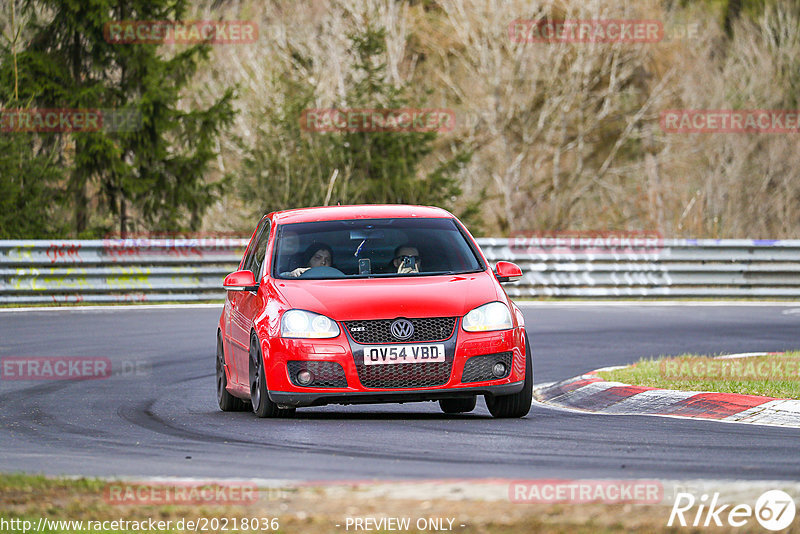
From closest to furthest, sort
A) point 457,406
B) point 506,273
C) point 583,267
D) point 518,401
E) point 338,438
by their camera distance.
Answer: point 338,438 < point 518,401 < point 506,273 < point 457,406 < point 583,267

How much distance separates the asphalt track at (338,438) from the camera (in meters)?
7.16

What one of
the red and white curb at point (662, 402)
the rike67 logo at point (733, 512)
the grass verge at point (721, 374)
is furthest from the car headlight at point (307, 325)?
the rike67 logo at point (733, 512)

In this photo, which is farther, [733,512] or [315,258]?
[315,258]

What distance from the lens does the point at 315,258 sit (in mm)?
10500

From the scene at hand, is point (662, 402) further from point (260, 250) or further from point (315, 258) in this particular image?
point (260, 250)

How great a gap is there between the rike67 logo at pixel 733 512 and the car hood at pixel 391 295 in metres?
3.74

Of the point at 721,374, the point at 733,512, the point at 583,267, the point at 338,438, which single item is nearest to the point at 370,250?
the point at 338,438

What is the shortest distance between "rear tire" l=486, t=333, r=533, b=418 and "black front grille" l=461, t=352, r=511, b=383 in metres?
0.29

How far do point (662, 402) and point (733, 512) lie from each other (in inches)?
201

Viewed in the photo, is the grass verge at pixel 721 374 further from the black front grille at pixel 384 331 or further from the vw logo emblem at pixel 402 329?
the vw logo emblem at pixel 402 329

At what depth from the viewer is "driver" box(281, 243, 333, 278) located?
10.4 m

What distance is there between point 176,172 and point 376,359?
71.2 ft

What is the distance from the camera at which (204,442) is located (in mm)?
8555

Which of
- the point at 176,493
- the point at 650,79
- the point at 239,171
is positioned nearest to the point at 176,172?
the point at 239,171
